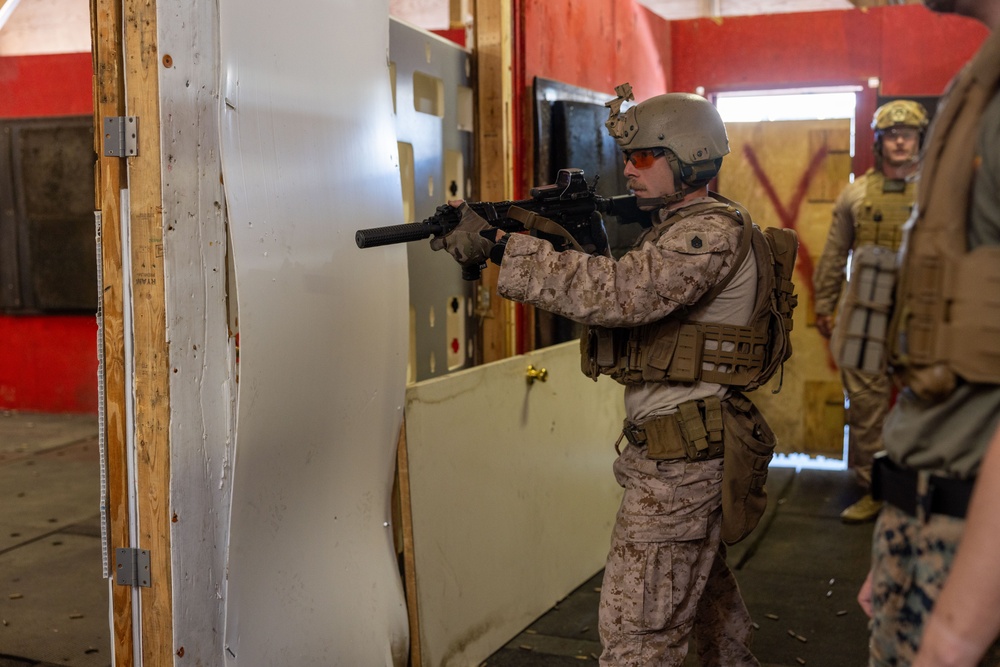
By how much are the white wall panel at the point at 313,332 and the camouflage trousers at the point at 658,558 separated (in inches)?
28.9

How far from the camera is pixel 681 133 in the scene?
2.52 metres

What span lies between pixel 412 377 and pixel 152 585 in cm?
126

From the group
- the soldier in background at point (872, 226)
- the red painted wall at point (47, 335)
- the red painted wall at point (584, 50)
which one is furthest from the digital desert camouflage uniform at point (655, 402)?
the red painted wall at point (47, 335)

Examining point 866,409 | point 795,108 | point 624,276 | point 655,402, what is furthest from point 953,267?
point 795,108

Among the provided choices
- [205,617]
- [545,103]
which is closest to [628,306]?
[205,617]

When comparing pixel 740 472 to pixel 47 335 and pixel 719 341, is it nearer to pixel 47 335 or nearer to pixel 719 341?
pixel 719 341

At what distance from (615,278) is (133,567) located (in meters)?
1.40

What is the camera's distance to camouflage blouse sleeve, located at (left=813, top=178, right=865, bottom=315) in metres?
5.19

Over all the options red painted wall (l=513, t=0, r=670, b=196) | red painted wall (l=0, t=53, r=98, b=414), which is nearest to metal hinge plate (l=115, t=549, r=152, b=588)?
red painted wall (l=513, t=0, r=670, b=196)

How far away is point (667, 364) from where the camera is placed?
2.47 meters

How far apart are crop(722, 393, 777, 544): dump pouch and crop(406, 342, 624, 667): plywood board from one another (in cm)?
95

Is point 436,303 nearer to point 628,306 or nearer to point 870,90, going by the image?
point 628,306

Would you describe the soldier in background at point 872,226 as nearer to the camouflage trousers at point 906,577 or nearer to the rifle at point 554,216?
the rifle at point 554,216

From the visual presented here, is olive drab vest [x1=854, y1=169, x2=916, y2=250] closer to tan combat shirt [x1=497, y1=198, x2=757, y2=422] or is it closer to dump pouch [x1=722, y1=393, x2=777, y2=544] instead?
dump pouch [x1=722, y1=393, x2=777, y2=544]
